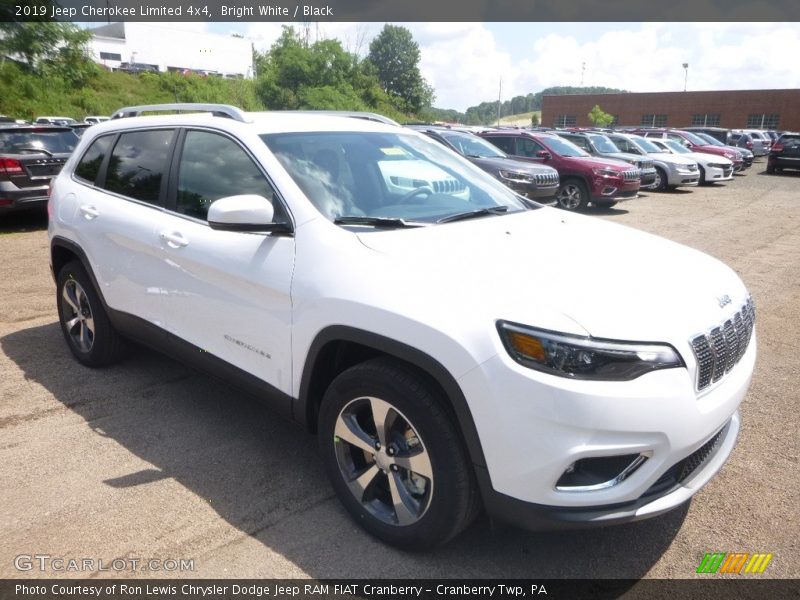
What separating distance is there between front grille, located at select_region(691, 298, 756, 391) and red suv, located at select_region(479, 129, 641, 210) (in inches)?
447

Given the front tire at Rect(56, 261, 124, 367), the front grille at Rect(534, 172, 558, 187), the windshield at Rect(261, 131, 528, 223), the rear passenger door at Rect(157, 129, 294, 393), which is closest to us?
the rear passenger door at Rect(157, 129, 294, 393)

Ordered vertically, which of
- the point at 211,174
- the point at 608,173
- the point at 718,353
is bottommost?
the point at 608,173

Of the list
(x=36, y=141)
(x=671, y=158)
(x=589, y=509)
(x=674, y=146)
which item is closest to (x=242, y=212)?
(x=589, y=509)

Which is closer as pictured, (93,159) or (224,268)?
(224,268)

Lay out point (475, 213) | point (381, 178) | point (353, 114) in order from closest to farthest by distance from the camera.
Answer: point (475, 213) → point (381, 178) → point (353, 114)

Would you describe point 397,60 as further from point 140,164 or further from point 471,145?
point 140,164

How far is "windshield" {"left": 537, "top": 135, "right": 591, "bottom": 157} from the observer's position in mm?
14289

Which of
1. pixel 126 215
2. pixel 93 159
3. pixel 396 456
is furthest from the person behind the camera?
pixel 93 159

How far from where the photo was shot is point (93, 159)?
446 centimetres

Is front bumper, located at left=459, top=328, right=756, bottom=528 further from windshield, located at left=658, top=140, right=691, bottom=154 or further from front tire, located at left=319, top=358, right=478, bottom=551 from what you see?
windshield, located at left=658, top=140, right=691, bottom=154

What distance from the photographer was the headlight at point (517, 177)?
473 inches

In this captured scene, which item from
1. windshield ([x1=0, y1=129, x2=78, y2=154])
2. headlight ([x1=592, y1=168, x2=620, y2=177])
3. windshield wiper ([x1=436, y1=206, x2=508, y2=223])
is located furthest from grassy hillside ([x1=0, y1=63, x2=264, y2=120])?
windshield wiper ([x1=436, y1=206, x2=508, y2=223])

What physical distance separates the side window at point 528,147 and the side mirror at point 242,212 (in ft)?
40.9

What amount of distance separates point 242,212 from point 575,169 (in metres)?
12.2
